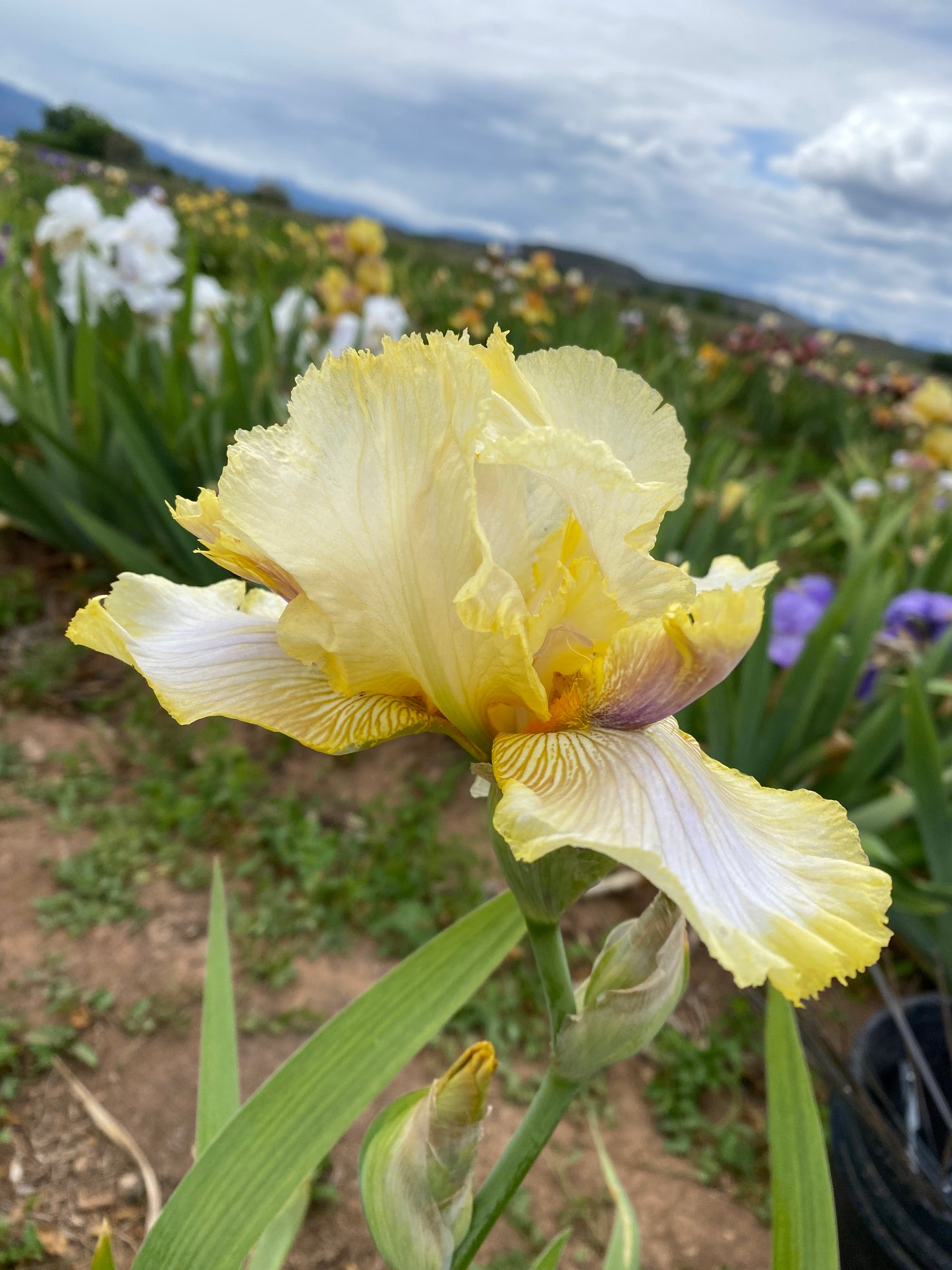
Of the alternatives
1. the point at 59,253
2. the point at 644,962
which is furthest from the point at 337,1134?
the point at 59,253

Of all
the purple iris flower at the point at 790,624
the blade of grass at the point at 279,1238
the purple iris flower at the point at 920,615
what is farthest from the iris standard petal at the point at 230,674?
the purple iris flower at the point at 920,615

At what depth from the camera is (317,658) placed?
2.27 feet

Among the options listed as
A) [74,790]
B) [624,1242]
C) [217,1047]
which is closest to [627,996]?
[217,1047]

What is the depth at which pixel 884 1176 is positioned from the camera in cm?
150

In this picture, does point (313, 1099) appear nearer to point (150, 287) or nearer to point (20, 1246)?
point (20, 1246)

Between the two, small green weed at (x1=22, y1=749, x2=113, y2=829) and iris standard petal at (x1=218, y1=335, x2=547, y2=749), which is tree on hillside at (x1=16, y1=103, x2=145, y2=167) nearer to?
small green weed at (x1=22, y1=749, x2=113, y2=829)

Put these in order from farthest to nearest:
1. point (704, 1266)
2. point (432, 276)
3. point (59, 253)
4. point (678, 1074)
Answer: point (432, 276), point (59, 253), point (678, 1074), point (704, 1266)

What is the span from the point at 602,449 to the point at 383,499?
162 millimetres

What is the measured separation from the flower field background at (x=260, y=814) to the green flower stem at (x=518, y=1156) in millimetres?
989

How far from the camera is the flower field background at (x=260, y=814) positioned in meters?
1.78

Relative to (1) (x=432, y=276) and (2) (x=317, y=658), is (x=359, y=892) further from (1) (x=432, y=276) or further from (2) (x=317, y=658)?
(1) (x=432, y=276)

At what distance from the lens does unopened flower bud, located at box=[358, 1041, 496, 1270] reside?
0.73 meters

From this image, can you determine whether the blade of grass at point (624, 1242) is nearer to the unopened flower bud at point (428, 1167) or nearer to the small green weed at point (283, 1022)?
the unopened flower bud at point (428, 1167)

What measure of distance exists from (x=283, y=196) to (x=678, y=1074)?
67.1ft
